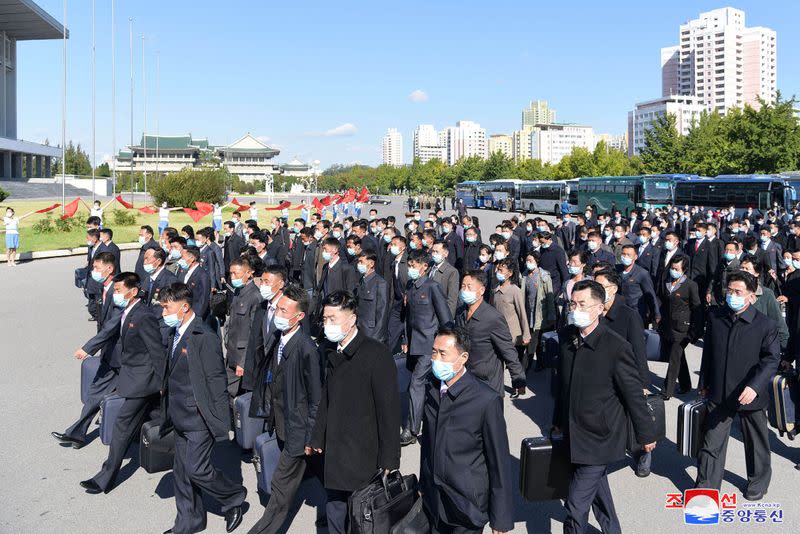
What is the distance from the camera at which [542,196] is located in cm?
5188

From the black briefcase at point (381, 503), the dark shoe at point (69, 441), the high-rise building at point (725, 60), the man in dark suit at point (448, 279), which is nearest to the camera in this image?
the black briefcase at point (381, 503)

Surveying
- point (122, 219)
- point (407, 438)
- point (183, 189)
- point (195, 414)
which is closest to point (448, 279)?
point (407, 438)

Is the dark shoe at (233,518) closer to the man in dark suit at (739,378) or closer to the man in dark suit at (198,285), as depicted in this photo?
the man in dark suit at (739,378)

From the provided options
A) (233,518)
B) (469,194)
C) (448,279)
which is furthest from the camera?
(469,194)

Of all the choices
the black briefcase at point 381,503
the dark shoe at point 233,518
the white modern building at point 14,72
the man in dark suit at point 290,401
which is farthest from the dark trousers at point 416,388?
the white modern building at point 14,72

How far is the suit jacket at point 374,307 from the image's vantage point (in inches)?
311

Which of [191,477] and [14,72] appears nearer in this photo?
[191,477]

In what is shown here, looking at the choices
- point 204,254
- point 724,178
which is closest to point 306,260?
point 204,254

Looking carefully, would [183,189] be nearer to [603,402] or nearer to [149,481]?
[149,481]

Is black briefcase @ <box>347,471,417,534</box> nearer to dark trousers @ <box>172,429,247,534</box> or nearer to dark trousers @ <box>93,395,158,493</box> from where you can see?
dark trousers @ <box>172,429,247,534</box>

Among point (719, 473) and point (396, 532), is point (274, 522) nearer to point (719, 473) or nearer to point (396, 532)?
point (396, 532)

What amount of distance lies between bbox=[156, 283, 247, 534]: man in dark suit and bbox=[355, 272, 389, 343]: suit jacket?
9.76ft

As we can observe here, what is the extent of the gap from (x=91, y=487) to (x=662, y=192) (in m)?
35.9

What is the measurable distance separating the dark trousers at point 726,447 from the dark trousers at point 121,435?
4100mm
